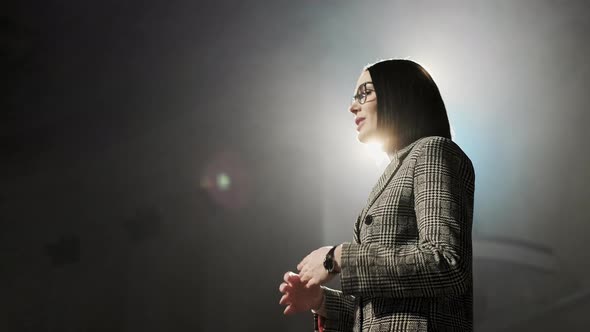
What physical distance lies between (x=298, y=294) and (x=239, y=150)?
9.37 ft

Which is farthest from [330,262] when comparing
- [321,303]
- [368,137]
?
[368,137]

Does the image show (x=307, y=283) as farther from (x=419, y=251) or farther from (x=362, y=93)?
(x=362, y=93)

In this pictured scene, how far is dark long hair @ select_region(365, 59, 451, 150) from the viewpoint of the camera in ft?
3.74

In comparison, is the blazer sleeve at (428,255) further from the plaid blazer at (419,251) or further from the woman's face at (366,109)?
the woman's face at (366,109)

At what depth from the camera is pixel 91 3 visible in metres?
3.85

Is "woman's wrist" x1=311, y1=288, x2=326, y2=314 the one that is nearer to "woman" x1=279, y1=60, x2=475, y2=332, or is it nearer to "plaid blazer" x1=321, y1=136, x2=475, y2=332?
"woman" x1=279, y1=60, x2=475, y2=332

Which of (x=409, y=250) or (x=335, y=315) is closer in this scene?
(x=409, y=250)

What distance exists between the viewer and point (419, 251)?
880 millimetres

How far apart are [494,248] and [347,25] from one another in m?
1.87

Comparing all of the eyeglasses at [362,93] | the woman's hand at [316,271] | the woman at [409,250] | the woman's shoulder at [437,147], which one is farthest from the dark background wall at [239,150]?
the woman's hand at [316,271]

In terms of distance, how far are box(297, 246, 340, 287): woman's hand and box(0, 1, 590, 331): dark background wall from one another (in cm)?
275

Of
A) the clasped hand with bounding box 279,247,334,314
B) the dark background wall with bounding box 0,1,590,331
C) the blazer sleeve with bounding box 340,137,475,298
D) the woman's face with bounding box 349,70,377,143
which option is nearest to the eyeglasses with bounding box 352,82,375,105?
the woman's face with bounding box 349,70,377,143

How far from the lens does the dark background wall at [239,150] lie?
3494 mm

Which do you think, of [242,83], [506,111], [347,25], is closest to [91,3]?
[242,83]
